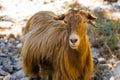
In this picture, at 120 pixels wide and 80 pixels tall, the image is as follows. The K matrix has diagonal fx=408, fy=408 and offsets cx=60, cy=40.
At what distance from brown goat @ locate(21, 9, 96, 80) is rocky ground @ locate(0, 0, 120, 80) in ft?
1.62

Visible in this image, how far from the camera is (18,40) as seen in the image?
9.43 m

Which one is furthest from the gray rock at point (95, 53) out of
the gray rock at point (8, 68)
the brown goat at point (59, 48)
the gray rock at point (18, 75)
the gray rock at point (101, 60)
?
the gray rock at point (8, 68)

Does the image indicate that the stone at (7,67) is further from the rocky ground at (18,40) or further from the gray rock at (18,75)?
the gray rock at (18,75)

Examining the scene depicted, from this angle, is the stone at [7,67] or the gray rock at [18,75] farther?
the stone at [7,67]

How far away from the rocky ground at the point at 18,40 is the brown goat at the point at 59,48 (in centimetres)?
49

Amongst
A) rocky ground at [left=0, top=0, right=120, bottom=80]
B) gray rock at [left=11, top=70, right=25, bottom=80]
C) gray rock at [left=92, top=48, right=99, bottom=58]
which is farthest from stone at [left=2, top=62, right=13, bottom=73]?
gray rock at [left=92, top=48, right=99, bottom=58]

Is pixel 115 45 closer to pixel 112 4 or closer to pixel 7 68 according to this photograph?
pixel 7 68

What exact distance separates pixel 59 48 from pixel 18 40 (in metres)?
3.40

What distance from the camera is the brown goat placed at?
562cm

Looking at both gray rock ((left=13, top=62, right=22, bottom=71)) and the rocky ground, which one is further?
gray rock ((left=13, top=62, right=22, bottom=71))

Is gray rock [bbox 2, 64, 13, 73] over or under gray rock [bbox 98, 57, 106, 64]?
under

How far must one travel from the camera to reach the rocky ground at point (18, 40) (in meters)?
7.02

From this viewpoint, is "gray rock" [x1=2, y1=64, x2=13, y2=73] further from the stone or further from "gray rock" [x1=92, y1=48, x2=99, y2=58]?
"gray rock" [x1=92, y1=48, x2=99, y2=58]

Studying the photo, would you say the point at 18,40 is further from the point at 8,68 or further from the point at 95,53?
the point at 95,53
